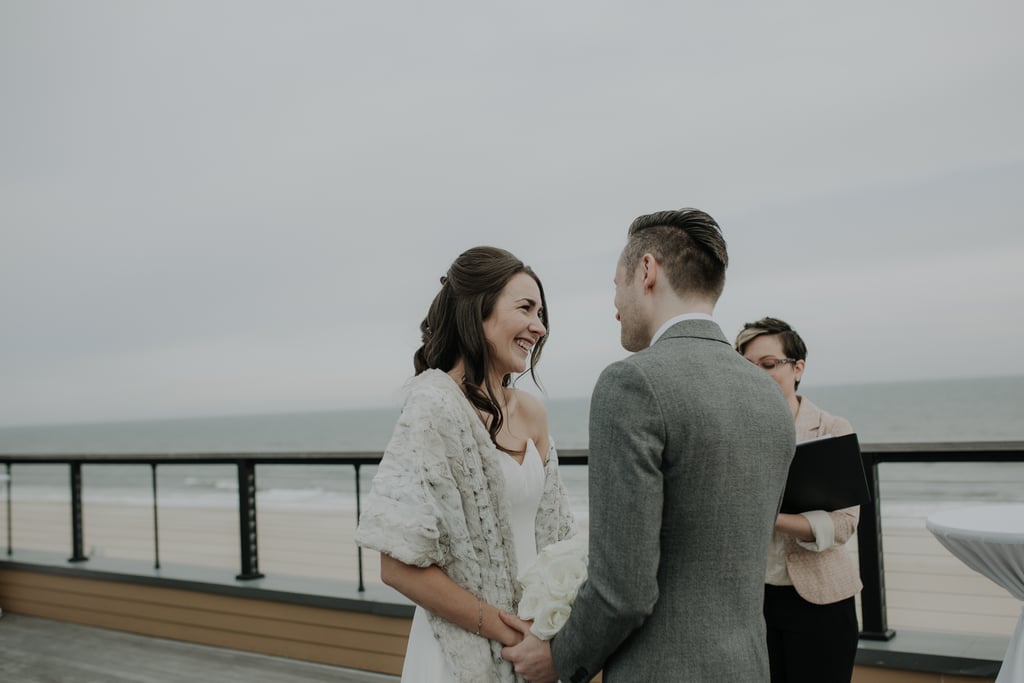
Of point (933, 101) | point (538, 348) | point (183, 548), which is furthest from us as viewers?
point (933, 101)

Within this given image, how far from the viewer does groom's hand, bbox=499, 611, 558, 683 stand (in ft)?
4.76

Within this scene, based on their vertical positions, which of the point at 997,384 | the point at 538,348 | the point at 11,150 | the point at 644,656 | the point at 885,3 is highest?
the point at 885,3

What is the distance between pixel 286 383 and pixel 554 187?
35256mm

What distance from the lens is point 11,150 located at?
28.8ft

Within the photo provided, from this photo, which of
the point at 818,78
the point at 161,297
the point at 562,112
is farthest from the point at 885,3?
the point at 161,297

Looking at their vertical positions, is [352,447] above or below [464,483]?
below

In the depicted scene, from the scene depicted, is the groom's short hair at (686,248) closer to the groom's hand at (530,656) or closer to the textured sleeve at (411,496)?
the textured sleeve at (411,496)

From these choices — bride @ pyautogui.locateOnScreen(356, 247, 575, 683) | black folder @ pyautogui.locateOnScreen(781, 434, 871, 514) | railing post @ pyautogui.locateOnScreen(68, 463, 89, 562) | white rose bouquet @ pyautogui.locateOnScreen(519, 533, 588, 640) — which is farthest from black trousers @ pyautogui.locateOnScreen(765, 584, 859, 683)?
railing post @ pyautogui.locateOnScreen(68, 463, 89, 562)

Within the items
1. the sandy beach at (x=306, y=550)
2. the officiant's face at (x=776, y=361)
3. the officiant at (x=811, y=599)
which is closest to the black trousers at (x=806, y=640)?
the officiant at (x=811, y=599)

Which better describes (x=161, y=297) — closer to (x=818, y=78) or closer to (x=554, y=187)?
(x=554, y=187)

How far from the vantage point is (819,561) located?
202cm

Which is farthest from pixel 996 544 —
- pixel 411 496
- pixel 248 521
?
pixel 248 521

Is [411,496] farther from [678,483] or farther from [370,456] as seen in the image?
[370,456]

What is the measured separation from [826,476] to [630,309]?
0.90 metres
